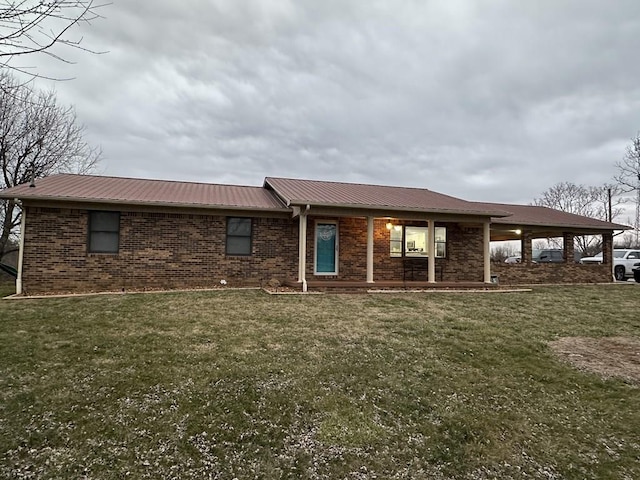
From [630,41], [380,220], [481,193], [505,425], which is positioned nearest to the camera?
[505,425]

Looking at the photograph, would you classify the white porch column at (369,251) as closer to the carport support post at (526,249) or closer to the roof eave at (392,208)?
the roof eave at (392,208)

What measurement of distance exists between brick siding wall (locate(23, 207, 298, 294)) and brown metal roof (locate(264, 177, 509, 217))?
1443 millimetres

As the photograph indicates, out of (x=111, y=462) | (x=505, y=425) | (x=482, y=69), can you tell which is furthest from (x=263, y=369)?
(x=482, y=69)

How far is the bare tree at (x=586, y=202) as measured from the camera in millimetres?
34312

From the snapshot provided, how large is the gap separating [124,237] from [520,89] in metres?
15.7

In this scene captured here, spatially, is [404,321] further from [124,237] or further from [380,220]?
[124,237]

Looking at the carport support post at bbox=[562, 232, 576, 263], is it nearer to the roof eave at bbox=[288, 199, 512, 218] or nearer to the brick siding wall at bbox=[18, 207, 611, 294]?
the roof eave at bbox=[288, 199, 512, 218]

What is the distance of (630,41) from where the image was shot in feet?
39.1

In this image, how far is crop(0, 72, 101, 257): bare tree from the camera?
17.1 meters

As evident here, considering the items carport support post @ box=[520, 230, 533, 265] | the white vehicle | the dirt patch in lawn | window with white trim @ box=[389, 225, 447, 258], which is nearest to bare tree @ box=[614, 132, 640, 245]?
the white vehicle

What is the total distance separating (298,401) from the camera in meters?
4.11

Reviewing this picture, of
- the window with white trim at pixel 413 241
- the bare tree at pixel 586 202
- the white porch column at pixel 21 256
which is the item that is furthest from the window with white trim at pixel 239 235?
the bare tree at pixel 586 202

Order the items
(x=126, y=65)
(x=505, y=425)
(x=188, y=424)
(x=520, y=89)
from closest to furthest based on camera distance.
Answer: (x=188, y=424) → (x=505, y=425) → (x=126, y=65) → (x=520, y=89)

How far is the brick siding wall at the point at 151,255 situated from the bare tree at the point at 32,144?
29.4 feet
